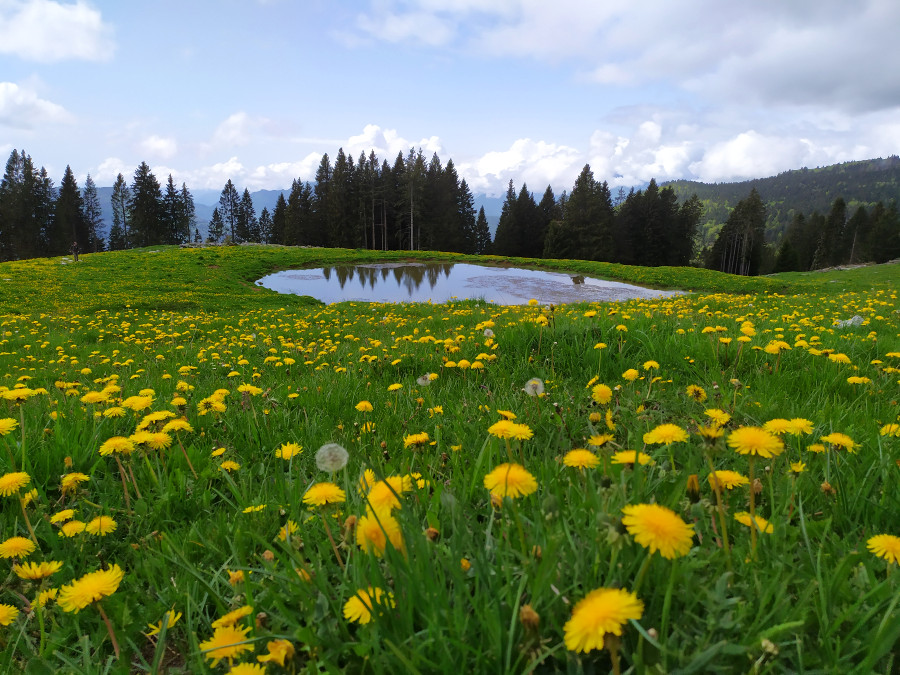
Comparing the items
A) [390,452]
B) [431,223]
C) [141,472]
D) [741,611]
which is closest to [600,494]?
[741,611]

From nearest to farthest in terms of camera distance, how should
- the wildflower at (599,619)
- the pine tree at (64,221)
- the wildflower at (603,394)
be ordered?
1. the wildflower at (599,619)
2. the wildflower at (603,394)
3. the pine tree at (64,221)

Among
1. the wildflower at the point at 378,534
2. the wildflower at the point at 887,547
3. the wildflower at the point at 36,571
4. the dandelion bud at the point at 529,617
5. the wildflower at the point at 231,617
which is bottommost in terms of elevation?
the wildflower at the point at 36,571

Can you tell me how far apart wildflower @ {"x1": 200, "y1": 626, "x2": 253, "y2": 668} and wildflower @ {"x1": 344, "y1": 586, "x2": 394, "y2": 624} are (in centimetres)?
22

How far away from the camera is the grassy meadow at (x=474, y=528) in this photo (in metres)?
0.82

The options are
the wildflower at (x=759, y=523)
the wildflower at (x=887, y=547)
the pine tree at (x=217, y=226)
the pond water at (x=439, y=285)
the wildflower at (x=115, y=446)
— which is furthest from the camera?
the pine tree at (x=217, y=226)

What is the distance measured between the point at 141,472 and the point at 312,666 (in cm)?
162

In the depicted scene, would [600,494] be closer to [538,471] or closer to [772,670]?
[772,670]

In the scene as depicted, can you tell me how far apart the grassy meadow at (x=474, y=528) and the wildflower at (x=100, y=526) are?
0.05 ft

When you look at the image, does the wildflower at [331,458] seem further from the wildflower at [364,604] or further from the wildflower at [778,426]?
the wildflower at [778,426]

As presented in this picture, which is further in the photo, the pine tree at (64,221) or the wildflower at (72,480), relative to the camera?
the pine tree at (64,221)

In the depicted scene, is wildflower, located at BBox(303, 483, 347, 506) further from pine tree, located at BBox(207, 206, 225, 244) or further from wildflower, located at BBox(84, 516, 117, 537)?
pine tree, located at BBox(207, 206, 225, 244)

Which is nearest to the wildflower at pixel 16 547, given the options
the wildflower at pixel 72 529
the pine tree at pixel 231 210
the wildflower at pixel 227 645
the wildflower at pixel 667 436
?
the wildflower at pixel 72 529

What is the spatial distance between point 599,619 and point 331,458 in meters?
0.76

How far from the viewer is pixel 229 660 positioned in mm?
939
